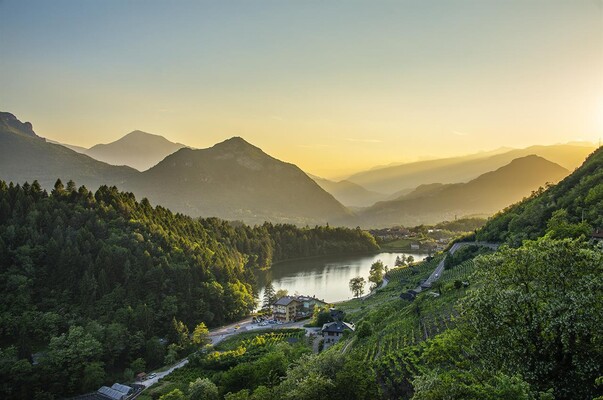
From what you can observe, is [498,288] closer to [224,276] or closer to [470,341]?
[470,341]

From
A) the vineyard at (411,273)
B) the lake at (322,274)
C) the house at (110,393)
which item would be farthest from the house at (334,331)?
the lake at (322,274)

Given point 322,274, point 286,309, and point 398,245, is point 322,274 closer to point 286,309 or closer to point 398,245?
point 286,309

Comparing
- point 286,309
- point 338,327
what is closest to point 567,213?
point 338,327

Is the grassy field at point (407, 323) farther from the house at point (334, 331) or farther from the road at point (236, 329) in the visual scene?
the road at point (236, 329)

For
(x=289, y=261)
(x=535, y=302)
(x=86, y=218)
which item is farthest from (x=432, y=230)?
(x=535, y=302)

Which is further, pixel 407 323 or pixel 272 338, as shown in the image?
pixel 272 338

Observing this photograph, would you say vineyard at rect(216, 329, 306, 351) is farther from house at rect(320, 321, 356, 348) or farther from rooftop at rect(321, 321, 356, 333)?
rooftop at rect(321, 321, 356, 333)
